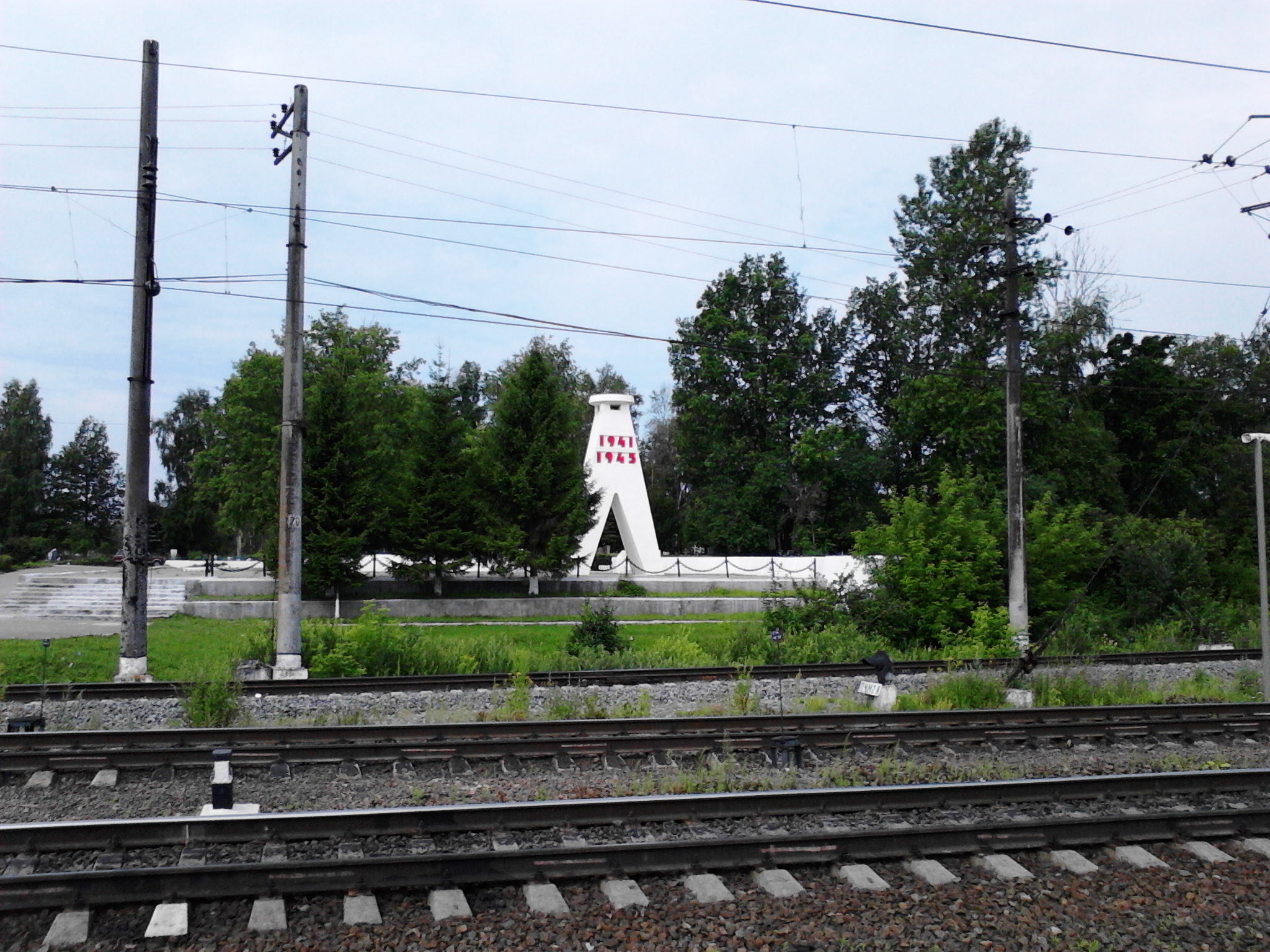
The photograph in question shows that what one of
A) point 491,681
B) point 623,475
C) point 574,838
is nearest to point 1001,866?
point 574,838

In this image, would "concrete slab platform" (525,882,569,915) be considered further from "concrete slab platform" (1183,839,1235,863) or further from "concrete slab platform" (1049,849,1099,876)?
"concrete slab platform" (1183,839,1235,863)

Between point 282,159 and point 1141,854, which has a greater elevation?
point 282,159

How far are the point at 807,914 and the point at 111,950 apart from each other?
4069mm

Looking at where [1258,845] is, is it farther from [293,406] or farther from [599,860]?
[293,406]

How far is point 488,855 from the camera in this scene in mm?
6602

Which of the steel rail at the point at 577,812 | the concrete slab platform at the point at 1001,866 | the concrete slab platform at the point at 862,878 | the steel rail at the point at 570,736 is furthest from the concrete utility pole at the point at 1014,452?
the concrete slab platform at the point at 862,878

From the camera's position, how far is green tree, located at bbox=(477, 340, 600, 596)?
32.0 meters

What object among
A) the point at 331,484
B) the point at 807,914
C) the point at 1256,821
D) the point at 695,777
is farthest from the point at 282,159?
the point at 1256,821

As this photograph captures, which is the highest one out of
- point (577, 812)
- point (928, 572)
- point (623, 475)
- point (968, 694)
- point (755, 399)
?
point (755, 399)

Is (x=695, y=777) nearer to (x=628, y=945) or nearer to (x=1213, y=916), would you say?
(x=628, y=945)

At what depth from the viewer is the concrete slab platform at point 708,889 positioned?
21.2 ft

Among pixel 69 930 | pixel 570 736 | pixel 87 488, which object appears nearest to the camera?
pixel 69 930

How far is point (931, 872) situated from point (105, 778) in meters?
7.42

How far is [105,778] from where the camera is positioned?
932 centimetres
